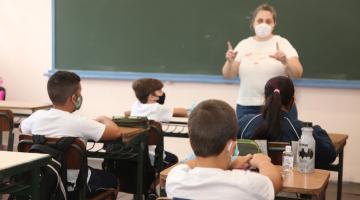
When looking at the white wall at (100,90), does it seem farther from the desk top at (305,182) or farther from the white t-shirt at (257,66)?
the desk top at (305,182)

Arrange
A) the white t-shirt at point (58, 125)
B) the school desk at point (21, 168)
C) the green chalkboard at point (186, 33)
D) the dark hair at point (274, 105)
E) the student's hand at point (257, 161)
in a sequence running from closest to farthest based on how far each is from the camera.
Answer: the student's hand at point (257, 161) → the school desk at point (21, 168) → the dark hair at point (274, 105) → the white t-shirt at point (58, 125) → the green chalkboard at point (186, 33)

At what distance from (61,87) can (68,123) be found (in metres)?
0.27

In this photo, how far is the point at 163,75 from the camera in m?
5.62

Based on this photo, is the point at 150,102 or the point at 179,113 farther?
the point at 179,113

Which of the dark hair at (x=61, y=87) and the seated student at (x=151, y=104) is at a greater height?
the dark hair at (x=61, y=87)

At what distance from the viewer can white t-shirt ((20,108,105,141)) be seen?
2891 millimetres

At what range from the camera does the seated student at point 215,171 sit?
1.67m

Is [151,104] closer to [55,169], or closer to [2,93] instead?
[55,169]

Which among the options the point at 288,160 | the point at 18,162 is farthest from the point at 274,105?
the point at 18,162

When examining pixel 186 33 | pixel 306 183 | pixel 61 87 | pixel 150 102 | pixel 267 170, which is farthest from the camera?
pixel 186 33

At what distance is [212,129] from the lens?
1.76 metres

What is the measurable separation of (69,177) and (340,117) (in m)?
3.30

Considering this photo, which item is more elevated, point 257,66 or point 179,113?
point 257,66

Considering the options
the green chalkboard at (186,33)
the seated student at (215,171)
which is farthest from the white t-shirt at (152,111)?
the seated student at (215,171)
